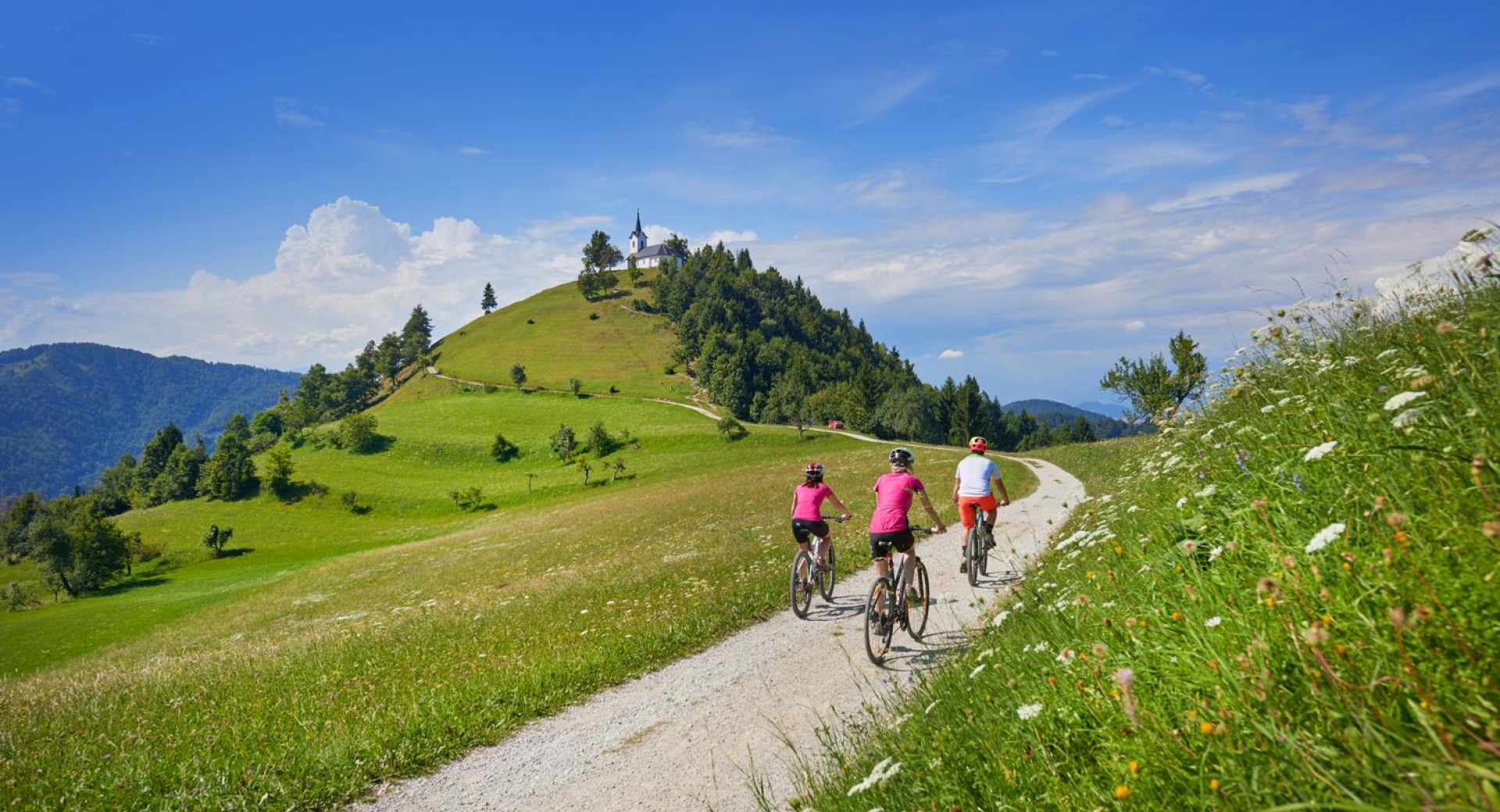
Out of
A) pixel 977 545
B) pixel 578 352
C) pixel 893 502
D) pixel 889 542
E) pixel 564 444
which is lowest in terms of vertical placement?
pixel 977 545

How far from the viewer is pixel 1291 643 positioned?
3260 mm

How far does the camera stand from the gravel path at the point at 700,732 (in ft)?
24.5

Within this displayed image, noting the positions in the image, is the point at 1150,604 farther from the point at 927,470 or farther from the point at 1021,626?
the point at 927,470

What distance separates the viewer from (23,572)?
79688mm

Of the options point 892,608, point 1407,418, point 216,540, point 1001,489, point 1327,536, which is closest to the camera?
point 1327,536

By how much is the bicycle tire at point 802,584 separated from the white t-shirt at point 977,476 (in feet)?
11.9

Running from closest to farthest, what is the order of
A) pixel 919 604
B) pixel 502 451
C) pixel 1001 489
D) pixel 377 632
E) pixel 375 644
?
pixel 919 604, pixel 1001 489, pixel 375 644, pixel 377 632, pixel 502 451

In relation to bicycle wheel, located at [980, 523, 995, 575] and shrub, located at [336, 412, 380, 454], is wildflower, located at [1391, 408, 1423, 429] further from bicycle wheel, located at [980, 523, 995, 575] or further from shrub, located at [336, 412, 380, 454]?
shrub, located at [336, 412, 380, 454]

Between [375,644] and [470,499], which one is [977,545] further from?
[470,499]

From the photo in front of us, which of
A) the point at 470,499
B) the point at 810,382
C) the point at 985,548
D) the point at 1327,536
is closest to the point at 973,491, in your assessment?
the point at 985,548

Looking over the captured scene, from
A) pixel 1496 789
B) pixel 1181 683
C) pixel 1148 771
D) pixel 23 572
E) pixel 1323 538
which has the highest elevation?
pixel 1323 538

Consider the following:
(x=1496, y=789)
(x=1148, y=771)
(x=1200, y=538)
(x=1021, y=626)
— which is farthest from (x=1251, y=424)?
(x=1496, y=789)

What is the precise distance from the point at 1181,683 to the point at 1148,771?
0.63 metres

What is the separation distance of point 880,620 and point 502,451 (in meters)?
98.0
